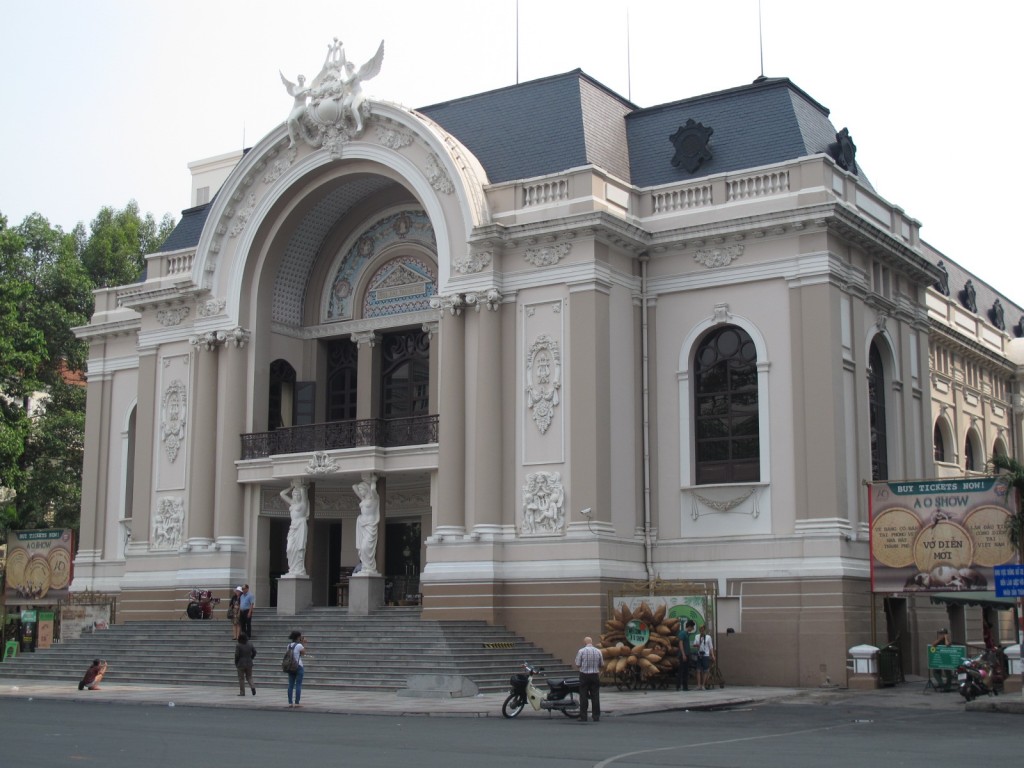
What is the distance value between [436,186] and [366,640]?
447 inches

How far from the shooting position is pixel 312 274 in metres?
39.6

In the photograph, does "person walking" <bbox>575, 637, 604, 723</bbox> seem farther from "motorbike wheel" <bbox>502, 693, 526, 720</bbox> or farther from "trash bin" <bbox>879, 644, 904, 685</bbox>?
"trash bin" <bbox>879, 644, 904, 685</bbox>

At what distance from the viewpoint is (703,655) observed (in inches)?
1147

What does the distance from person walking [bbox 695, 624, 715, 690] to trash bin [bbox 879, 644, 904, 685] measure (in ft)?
12.6

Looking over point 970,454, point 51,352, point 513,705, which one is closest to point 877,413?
point 970,454

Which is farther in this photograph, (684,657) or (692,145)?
(692,145)

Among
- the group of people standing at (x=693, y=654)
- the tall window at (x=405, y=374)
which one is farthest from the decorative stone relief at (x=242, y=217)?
the group of people standing at (x=693, y=654)

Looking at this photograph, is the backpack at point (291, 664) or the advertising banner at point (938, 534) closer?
the backpack at point (291, 664)

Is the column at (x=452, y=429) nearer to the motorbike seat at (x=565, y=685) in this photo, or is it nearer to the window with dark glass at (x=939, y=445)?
the motorbike seat at (x=565, y=685)

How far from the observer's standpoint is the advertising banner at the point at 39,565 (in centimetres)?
4209

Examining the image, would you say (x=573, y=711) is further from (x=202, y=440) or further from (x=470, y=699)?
(x=202, y=440)

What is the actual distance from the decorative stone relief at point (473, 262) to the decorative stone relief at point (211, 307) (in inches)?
307

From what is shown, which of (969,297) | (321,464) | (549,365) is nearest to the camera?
(549,365)

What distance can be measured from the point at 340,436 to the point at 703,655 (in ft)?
37.8
